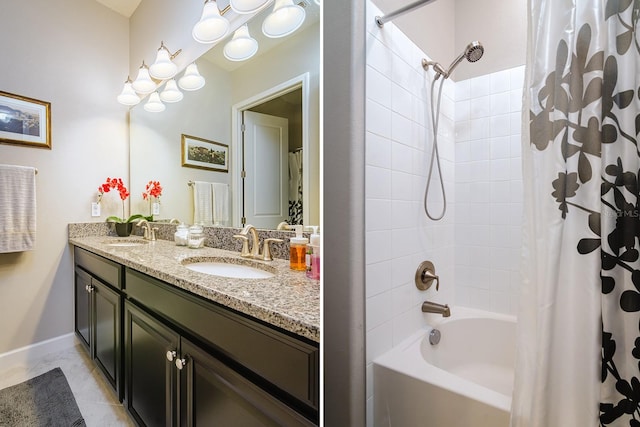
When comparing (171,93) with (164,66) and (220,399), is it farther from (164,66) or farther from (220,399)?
(220,399)

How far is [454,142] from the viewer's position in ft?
5.37

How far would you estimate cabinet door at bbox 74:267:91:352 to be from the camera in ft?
6.27

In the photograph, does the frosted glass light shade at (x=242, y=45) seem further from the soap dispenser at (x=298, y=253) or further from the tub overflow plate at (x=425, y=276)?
the tub overflow plate at (x=425, y=276)

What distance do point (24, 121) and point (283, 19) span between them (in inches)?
75.7

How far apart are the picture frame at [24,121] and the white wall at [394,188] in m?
2.37

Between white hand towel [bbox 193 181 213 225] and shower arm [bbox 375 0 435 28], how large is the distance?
1.33 meters

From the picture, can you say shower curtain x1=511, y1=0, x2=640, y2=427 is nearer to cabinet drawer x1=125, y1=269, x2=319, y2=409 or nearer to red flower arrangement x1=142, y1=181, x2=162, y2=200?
cabinet drawer x1=125, y1=269, x2=319, y2=409

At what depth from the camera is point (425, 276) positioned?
1.25 metres

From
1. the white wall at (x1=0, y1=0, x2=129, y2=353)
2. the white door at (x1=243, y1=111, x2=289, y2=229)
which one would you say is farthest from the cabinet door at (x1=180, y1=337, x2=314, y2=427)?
the white wall at (x1=0, y1=0, x2=129, y2=353)

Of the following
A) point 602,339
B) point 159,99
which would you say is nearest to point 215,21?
point 159,99

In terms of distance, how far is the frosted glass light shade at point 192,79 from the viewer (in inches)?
75.0

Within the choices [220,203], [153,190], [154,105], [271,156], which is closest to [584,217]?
[271,156]

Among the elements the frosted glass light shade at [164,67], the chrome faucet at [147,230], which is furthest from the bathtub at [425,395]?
the frosted glass light shade at [164,67]

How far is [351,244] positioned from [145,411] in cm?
118
